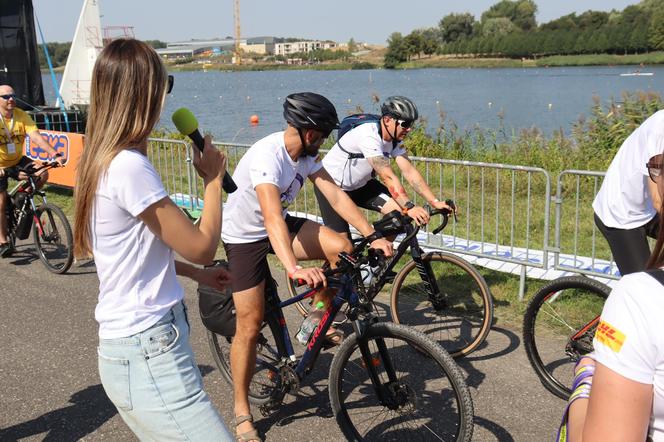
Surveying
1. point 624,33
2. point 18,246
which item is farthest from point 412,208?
point 624,33

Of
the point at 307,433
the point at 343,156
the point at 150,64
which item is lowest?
the point at 307,433

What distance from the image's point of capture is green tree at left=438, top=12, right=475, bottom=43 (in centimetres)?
10094

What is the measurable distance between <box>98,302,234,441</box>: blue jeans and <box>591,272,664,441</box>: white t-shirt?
146cm

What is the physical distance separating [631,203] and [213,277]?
2288 mm

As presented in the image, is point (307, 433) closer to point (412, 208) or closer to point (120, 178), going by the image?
point (412, 208)

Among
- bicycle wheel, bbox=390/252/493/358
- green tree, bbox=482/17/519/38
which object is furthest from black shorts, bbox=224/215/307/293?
green tree, bbox=482/17/519/38

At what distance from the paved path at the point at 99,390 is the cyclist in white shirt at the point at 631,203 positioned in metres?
1.14

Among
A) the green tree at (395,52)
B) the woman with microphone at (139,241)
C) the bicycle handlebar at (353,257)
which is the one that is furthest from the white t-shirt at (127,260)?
the green tree at (395,52)

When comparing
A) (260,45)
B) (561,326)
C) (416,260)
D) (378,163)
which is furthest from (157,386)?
(260,45)

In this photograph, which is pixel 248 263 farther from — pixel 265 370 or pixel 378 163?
pixel 378 163

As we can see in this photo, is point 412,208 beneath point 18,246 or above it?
above

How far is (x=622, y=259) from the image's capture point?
13.1 feet

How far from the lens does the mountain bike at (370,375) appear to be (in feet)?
11.6

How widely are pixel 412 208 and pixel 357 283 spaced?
3.96 ft
